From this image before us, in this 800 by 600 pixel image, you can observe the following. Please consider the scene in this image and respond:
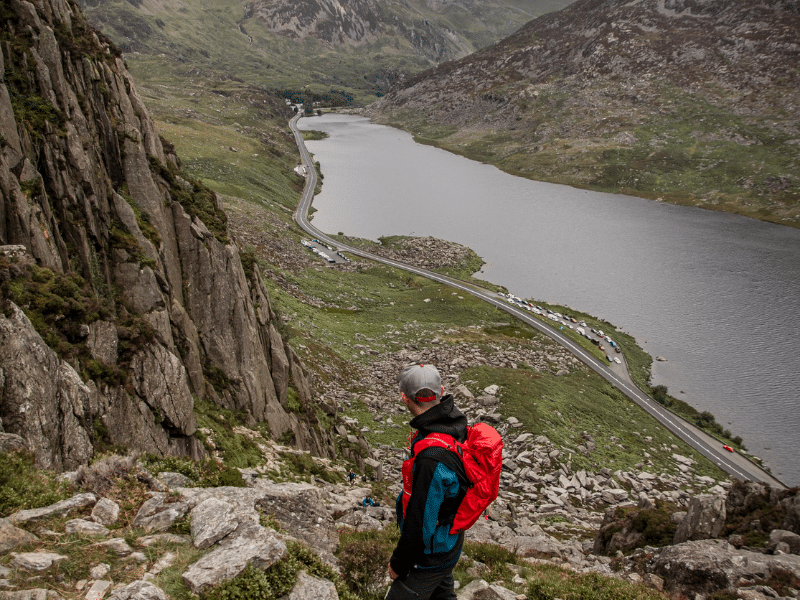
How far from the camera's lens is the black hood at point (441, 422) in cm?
680

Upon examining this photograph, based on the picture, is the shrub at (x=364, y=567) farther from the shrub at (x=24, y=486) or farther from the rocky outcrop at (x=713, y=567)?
the rocky outcrop at (x=713, y=567)

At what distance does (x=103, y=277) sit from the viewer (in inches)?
709

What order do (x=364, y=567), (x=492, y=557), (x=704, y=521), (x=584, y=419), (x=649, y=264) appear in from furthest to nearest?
1. (x=649, y=264)
2. (x=584, y=419)
3. (x=704, y=521)
4. (x=492, y=557)
5. (x=364, y=567)

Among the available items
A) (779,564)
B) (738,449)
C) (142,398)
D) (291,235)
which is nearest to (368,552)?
(142,398)

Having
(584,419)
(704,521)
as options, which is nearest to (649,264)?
(584,419)

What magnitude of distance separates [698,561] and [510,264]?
86.3 m

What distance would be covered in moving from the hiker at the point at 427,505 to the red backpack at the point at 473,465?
98 mm

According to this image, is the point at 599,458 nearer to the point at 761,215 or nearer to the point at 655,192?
the point at 761,215

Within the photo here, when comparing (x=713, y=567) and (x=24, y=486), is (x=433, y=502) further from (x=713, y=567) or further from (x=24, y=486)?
(x=713, y=567)

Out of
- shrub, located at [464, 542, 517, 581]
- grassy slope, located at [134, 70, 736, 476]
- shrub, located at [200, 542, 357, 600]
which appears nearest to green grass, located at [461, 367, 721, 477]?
grassy slope, located at [134, 70, 736, 476]

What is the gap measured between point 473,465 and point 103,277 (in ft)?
55.6

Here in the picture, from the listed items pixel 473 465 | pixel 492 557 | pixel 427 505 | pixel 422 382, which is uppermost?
pixel 422 382

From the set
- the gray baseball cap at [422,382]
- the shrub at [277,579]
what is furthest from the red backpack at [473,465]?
the shrub at [277,579]

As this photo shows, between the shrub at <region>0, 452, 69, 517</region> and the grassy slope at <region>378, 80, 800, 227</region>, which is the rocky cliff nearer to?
the shrub at <region>0, 452, 69, 517</region>
